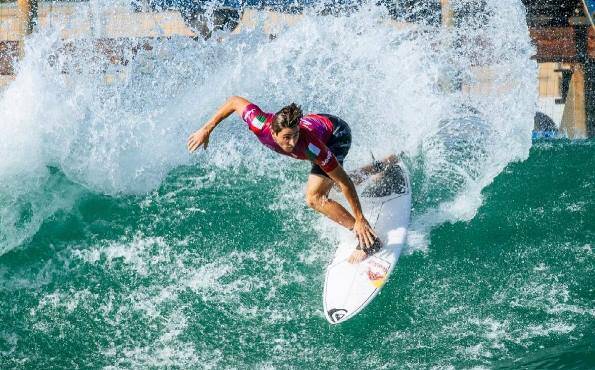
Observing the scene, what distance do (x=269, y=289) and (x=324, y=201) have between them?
77cm

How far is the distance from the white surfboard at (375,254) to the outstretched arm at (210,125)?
54.2 inches

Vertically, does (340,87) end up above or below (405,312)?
above

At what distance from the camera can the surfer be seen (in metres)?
4.77

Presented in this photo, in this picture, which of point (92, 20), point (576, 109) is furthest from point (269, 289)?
point (576, 109)

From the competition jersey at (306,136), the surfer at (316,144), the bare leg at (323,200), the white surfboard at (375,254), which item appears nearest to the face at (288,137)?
the surfer at (316,144)

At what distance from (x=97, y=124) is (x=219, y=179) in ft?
4.13

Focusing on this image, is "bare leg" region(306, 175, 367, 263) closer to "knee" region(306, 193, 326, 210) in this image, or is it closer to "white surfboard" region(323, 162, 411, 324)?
"knee" region(306, 193, 326, 210)

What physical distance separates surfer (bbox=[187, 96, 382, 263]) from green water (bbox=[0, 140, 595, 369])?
1.62 feet

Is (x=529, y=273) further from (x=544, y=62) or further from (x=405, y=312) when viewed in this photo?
(x=544, y=62)

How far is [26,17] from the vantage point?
959cm

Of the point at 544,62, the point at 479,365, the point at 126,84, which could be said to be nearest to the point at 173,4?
the point at 126,84

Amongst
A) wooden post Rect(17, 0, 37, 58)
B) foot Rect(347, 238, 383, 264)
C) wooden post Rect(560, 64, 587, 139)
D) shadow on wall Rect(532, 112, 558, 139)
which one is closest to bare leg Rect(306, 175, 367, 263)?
foot Rect(347, 238, 383, 264)

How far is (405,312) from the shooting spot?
17.1 ft

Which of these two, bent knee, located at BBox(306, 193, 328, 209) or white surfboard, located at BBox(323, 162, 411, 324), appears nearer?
white surfboard, located at BBox(323, 162, 411, 324)
